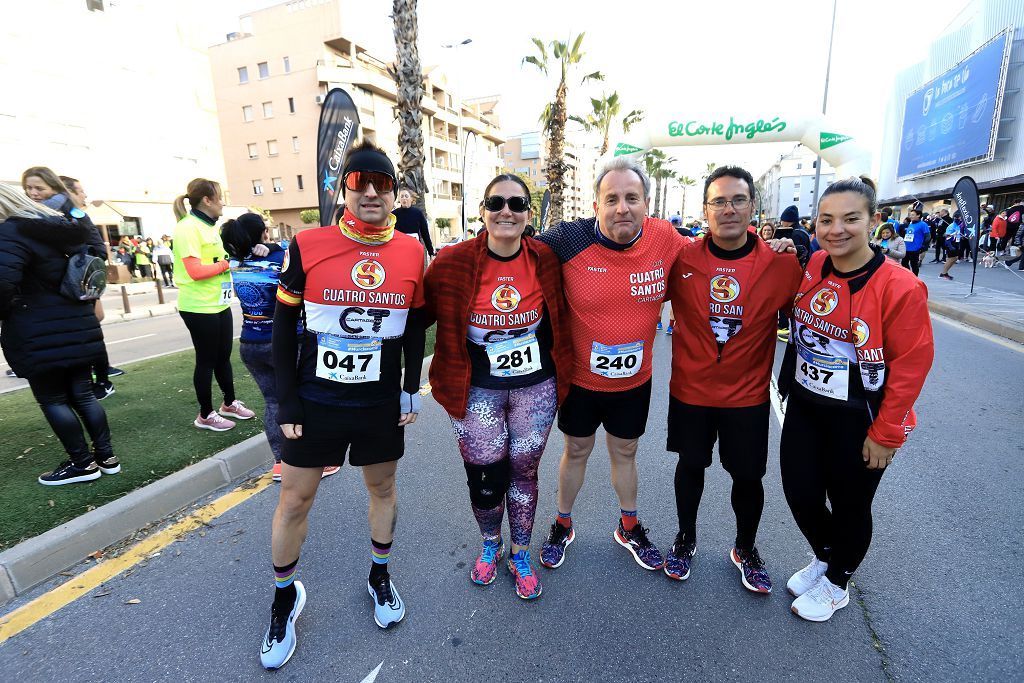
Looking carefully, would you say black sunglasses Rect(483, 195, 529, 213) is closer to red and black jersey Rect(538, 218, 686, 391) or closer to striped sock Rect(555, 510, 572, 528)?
red and black jersey Rect(538, 218, 686, 391)

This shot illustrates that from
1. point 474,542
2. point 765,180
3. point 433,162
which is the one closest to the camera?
point 474,542

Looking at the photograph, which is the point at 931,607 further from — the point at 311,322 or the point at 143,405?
the point at 143,405

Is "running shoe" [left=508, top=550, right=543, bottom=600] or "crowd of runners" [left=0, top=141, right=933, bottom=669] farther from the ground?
"crowd of runners" [left=0, top=141, right=933, bottom=669]

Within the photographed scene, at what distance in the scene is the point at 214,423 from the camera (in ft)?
14.0

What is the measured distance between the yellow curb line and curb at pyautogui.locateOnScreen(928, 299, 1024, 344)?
10.4 m

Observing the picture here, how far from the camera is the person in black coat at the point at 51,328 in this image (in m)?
2.87

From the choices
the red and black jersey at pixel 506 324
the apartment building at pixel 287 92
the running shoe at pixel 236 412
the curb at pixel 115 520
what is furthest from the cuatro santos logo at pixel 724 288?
the apartment building at pixel 287 92

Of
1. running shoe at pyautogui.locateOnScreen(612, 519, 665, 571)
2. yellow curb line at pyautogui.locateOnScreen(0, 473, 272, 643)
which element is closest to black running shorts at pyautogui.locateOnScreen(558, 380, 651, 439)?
running shoe at pyautogui.locateOnScreen(612, 519, 665, 571)

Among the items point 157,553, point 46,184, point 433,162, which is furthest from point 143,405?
point 433,162

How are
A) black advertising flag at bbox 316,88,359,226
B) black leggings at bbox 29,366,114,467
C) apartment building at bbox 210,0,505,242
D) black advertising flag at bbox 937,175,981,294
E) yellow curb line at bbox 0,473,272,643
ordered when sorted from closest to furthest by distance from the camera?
yellow curb line at bbox 0,473,272,643
black leggings at bbox 29,366,114,467
black advertising flag at bbox 316,88,359,226
black advertising flag at bbox 937,175,981,294
apartment building at bbox 210,0,505,242

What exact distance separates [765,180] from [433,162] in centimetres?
12686

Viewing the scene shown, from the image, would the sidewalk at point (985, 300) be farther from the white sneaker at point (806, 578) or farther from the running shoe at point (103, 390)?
the running shoe at point (103, 390)

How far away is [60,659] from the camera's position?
208cm

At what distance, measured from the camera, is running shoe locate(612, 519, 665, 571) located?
269 centimetres
